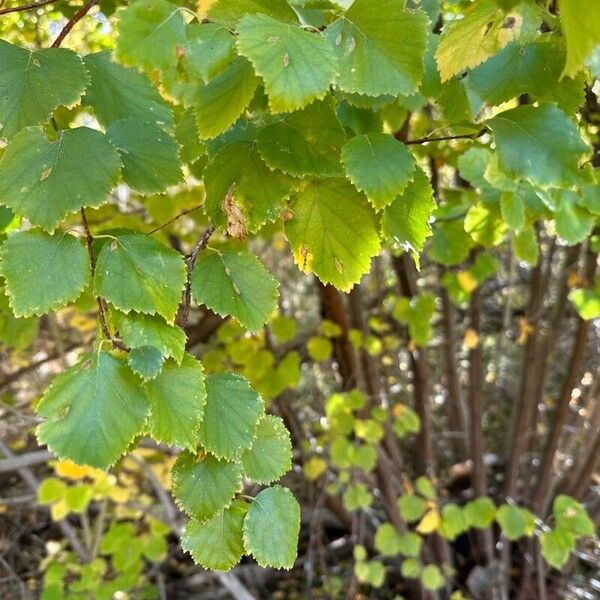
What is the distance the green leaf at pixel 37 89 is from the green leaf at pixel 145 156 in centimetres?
4

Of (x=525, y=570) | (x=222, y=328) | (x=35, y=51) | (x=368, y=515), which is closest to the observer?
(x=35, y=51)

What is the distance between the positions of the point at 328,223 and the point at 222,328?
134 centimetres

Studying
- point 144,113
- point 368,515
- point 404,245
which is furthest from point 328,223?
point 368,515

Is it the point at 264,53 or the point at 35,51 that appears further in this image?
the point at 35,51

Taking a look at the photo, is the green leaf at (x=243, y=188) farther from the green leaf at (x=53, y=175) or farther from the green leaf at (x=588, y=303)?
the green leaf at (x=588, y=303)

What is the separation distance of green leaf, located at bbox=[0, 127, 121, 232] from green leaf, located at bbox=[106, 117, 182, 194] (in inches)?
1.0

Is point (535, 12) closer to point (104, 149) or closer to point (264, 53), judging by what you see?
point (264, 53)

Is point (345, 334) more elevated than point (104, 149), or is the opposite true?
point (104, 149)

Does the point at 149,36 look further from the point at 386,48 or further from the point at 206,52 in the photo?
the point at 386,48

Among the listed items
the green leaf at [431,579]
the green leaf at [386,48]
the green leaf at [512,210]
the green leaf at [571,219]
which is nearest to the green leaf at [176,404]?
the green leaf at [386,48]

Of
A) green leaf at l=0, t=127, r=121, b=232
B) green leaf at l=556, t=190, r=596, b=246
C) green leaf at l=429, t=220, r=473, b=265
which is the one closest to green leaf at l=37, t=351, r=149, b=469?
green leaf at l=0, t=127, r=121, b=232

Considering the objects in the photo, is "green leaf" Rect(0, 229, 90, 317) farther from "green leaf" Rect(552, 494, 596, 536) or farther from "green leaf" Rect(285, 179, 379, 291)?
"green leaf" Rect(552, 494, 596, 536)

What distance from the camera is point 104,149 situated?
489 millimetres

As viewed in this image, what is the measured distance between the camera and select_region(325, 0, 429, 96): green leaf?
1.50ft
